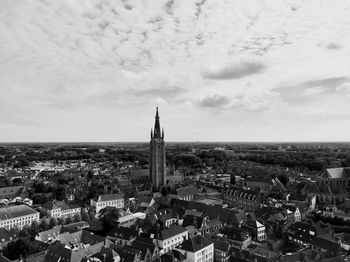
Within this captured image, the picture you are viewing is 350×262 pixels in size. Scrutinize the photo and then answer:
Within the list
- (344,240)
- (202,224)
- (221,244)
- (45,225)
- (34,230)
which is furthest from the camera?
(45,225)

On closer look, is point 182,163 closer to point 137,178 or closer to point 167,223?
point 137,178

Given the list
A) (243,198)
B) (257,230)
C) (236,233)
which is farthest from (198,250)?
(243,198)

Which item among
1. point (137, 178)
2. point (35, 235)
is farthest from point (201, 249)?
point (137, 178)

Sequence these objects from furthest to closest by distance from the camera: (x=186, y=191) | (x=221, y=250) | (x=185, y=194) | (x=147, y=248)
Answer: (x=186, y=191) → (x=185, y=194) → (x=221, y=250) → (x=147, y=248)

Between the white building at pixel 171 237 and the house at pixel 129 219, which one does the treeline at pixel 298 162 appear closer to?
the house at pixel 129 219

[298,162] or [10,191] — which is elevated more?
[298,162]

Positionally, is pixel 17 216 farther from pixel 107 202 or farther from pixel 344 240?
pixel 344 240
